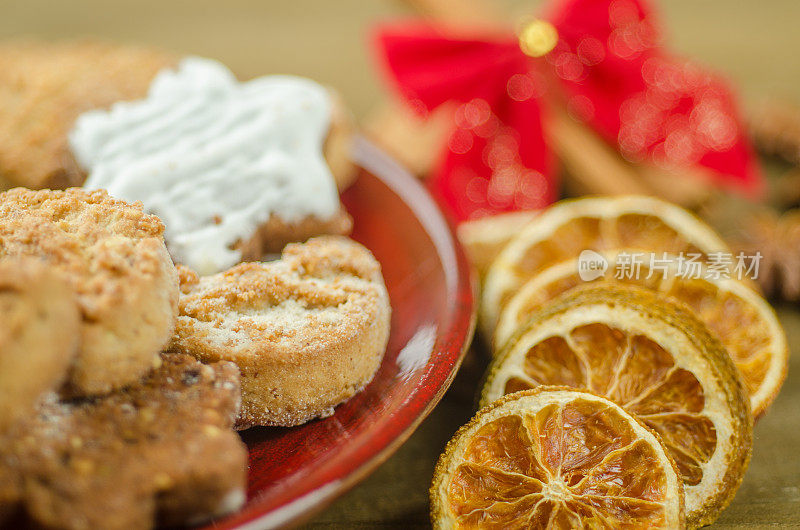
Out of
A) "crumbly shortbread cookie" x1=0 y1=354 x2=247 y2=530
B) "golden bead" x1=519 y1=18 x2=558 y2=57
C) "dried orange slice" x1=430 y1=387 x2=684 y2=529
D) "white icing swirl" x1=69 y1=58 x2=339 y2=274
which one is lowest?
"dried orange slice" x1=430 y1=387 x2=684 y2=529

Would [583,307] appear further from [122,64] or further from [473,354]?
[122,64]

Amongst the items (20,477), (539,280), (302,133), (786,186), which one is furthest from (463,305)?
(786,186)

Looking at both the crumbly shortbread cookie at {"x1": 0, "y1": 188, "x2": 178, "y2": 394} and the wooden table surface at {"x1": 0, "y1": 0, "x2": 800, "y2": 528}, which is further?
the wooden table surface at {"x1": 0, "y1": 0, "x2": 800, "y2": 528}

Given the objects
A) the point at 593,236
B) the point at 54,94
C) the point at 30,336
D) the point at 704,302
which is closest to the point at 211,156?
the point at 54,94

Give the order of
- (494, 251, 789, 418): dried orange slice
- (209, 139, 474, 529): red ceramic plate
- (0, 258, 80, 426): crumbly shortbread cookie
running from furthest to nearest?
(494, 251, 789, 418): dried orange slice, (209, 139, 474, 529): red ceramic plate, (0, 258, 80, 426): crumbly shortbread cookie

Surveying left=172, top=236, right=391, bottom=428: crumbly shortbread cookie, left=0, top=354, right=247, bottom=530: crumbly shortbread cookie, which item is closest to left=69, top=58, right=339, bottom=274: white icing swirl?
left=172, top=236, right=391, bottom=428: crumbly shortbread cookie

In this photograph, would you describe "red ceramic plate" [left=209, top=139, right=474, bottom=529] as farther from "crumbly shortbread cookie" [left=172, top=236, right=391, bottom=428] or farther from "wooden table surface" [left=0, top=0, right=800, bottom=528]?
"wooden table surface" [left=0, top=0, right=800, bottom=528]

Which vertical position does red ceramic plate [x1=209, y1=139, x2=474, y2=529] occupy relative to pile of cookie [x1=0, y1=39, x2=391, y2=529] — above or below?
below
